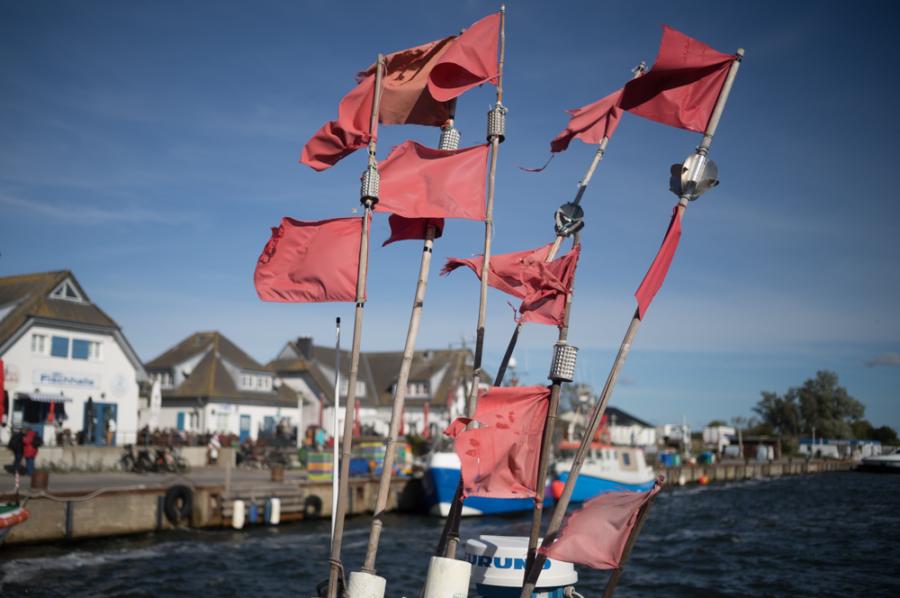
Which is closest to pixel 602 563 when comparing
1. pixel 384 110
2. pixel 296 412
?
pixel 384 110

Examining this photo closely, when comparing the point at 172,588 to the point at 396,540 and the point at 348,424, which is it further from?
the point at 348,424

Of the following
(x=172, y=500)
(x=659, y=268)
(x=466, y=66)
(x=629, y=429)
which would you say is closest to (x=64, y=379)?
(x=172, y=500)

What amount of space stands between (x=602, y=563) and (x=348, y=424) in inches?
102

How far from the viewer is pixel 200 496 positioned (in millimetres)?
28766

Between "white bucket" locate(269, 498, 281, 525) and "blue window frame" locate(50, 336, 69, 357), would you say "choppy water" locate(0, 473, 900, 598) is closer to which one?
"white bucket" locate(269, 498, 281, 525)

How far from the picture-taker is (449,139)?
8.63 meters

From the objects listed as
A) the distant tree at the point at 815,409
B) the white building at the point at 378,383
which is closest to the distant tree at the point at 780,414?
the distant tree at the point at 815,409

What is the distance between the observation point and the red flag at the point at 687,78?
7324 mm

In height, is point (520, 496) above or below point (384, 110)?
below

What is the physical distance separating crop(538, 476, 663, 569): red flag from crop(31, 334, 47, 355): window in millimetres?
39143

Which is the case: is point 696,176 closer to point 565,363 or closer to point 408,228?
point 565,363

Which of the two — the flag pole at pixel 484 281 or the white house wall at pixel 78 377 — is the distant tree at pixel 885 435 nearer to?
the white house wall at pixel 78 377

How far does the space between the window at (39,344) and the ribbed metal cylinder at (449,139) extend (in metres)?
37.4

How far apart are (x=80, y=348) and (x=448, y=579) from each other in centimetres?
3970
